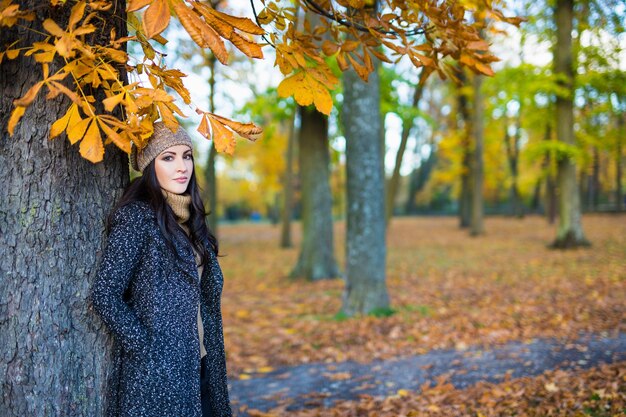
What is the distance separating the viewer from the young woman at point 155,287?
2170 millimetres

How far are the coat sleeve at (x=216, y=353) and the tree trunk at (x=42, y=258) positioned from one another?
62cm

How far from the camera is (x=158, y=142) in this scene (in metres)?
2.37

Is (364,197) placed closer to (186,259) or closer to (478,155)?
(186,259)

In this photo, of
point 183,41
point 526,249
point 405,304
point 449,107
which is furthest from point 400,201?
point 405,304

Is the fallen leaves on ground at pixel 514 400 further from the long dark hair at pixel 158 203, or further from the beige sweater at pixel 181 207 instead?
the long dark hair at pixel 158 203

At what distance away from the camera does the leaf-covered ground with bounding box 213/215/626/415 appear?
563cm

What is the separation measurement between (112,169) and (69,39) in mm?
844

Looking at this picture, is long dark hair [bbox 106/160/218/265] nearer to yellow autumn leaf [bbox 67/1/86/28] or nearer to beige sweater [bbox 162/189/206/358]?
beige sweater [bbox 162/189/206/358]

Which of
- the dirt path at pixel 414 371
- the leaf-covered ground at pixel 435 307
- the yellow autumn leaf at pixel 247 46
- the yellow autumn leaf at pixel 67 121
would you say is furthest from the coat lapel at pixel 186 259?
the leaf-covered ground at pixel 435 307

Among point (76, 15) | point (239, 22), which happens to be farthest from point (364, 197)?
point (76, 15)

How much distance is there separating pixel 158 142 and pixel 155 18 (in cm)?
95

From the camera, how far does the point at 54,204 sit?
2.13m

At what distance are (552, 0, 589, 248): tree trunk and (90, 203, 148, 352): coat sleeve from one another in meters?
12.9

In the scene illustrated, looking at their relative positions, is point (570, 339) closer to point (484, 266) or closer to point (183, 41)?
point (484, 266)
